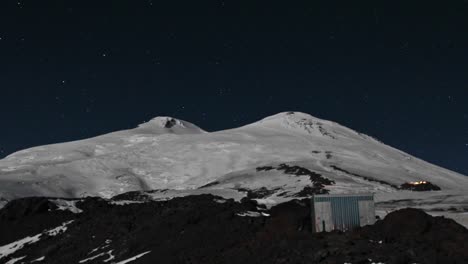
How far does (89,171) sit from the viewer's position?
132125mm

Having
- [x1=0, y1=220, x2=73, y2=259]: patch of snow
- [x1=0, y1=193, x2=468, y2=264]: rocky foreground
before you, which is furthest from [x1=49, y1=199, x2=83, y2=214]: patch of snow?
[x1=0, y1=220, x2=73, y2=259]: patch of snow

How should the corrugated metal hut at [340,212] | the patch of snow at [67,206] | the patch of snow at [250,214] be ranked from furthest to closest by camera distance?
1. the patch of snow at [67,206]
2. the patch of snow at [250,214]
3. the corrugated metal hut at [340,212]

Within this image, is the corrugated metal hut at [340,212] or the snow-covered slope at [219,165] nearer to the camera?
the corrugated metal hut at [340,212]

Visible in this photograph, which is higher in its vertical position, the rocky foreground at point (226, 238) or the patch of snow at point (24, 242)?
the rocky foreground at point (226, 238)

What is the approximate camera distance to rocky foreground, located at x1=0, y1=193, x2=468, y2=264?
57.5 ft

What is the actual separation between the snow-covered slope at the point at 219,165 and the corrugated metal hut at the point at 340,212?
4999 cm

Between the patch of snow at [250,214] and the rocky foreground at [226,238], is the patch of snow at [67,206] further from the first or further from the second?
the patch of snow at [250,214]

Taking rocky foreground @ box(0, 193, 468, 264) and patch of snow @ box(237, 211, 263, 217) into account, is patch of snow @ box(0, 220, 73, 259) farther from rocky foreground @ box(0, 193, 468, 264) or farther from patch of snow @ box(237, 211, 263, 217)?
patch of snow @ box(237, 211, 263, 217)

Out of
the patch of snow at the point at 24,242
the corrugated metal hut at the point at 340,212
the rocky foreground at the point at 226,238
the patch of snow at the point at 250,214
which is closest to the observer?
the rocky foreground at the point at 226,238

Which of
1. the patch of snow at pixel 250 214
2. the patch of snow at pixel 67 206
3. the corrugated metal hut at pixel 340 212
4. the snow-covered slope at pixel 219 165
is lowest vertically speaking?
the snow-covered slope at pixel 219 165

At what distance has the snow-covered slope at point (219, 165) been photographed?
9656cm

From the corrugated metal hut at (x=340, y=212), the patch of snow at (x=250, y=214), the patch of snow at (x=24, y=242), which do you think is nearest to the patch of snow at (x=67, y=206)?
the patch of snow at (x=24, y=242)

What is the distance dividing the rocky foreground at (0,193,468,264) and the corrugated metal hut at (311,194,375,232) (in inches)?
45.3

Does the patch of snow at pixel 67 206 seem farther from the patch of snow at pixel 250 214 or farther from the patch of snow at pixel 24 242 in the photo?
the patch of snow at pixel 250 214
